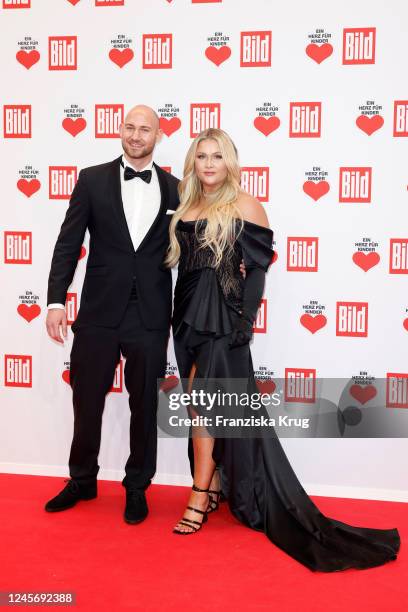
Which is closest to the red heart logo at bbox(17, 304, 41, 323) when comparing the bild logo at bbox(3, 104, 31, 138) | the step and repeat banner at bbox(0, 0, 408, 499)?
the step and repeat banner at bbox(0, 0, 408, 499)

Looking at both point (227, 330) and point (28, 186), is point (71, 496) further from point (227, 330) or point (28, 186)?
point (28, 186)

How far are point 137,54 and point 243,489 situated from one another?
2282 millimetres

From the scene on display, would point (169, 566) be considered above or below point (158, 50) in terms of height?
below

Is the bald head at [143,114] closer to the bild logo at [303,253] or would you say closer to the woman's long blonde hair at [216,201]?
the woman's long blonde hair at [216,201]

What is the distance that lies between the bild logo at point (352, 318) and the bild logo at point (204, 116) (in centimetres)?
115

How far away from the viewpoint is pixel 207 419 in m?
3.02

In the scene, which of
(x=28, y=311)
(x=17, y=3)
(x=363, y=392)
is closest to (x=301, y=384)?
(x=363, y=392)

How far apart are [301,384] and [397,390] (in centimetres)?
49

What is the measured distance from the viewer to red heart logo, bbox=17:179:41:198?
3667 mm

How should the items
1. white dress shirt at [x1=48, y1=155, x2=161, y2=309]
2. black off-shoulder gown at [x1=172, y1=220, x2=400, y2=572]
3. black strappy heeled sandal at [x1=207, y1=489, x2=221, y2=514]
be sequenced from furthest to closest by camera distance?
black strappy heeled sandal at [x1=207, y1=489, x2=221, y2=514] < white dress shirt at [x1=48, y1=155, x2=161, y2=309] < black off-shoulder gown at [x1=172, y1=220, x2=400, y2=572]

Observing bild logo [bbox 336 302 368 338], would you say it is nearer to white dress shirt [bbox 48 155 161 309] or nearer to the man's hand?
white dress shirt [bbox 48 155 161 309]

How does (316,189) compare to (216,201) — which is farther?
(316,189)

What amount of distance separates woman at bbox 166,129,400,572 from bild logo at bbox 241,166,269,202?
441 mm

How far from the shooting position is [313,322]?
11.5ft
